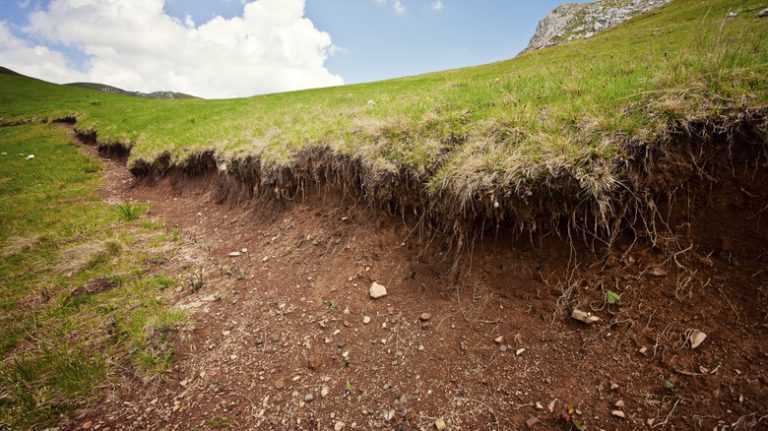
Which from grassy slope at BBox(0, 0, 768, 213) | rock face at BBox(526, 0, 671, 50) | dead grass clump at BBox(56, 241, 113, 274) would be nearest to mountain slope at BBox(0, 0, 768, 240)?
grassy slope at BBox(0, 0, 768, 213)

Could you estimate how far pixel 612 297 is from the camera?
3.50 metres

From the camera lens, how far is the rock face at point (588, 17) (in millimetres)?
75688

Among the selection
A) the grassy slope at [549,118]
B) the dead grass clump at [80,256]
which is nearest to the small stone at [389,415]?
the grassy slope at [549,118]

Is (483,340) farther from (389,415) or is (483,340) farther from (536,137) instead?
(536,137)

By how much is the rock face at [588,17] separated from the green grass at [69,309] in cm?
8159

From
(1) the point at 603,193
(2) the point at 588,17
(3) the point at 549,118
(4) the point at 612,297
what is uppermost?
(2) the point at 588,17

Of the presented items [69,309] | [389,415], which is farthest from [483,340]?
[69,309]

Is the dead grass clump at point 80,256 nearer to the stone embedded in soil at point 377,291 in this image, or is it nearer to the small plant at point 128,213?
the small plant at point 128,213

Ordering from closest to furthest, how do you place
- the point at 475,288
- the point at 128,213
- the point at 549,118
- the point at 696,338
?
1. the point at 696,338
2. the point at 475,288
3. the point at 549,118
4. the point at 128,213

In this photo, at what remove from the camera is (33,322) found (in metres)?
5.68

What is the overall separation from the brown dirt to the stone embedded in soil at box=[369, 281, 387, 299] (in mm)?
103

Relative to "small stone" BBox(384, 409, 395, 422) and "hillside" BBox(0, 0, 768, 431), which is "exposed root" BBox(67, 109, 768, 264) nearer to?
"hillside" BBox(0, 0, 768, 431)

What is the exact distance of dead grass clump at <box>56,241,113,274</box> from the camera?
7203 millimetres

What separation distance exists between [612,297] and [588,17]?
117 meters
